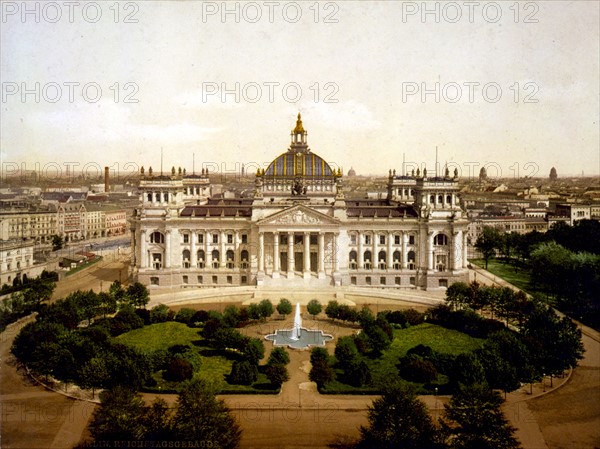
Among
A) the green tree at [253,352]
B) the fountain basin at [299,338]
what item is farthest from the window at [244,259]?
the green tree at [253,352]

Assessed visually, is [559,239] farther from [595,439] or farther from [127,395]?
[127,395]

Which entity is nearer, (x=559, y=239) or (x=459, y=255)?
(x=459, y=255)

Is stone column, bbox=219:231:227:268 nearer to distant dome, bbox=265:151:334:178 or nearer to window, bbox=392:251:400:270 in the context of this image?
distant dome, bbox=265:151:334:178

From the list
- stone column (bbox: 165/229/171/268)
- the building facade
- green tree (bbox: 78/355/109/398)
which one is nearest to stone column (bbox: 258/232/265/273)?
the building facade

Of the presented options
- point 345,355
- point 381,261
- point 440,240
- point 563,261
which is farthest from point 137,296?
point 563,261

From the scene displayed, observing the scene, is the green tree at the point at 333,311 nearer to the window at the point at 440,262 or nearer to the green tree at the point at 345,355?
the green tree at the point at 345,355

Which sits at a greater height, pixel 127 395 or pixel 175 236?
pixel 175 236

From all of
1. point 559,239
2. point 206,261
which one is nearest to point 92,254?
point 206,261

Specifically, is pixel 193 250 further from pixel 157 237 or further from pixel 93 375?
pixel 93 375
